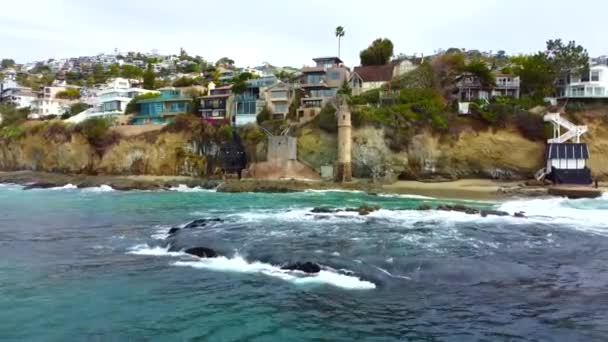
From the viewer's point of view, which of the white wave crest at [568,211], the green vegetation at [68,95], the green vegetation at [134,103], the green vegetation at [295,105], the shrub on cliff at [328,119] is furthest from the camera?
the green vegetation at [68,95]

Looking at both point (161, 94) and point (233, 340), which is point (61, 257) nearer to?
point (233, 340)

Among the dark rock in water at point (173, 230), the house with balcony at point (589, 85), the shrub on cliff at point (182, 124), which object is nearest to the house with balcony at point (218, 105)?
the shrub on cliff at point (182, 124)

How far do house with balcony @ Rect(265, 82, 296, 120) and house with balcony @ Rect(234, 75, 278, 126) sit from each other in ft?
2.56

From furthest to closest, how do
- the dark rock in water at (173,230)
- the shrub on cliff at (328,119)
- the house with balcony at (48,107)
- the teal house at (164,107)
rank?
the house with balcony at (48,107) < the teal house at (164,107) < the shrub on cliff at (328,119) < the dark rock in water at (173,230)

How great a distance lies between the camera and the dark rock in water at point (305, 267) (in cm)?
1778

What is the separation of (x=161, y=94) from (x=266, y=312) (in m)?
64.3

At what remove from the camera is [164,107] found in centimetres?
7238

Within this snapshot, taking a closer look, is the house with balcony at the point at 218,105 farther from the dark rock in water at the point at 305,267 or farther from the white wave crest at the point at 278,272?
the dark rock in water at the point at 305,267

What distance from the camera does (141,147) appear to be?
211 ft

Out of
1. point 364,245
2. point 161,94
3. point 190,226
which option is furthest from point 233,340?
point 161,94

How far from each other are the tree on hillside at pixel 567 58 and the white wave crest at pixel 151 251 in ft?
177

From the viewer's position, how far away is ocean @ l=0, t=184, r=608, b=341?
1273 centimetres

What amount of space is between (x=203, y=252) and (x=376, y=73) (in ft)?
175

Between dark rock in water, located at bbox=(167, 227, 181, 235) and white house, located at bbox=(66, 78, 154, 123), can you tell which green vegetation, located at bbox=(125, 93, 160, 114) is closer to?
white house, located at bbox=(66, 78, 154, 123)
